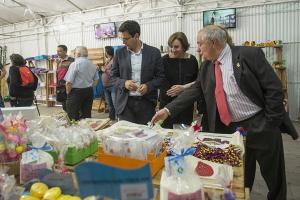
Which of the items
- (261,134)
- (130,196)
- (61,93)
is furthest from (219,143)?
(61,93)

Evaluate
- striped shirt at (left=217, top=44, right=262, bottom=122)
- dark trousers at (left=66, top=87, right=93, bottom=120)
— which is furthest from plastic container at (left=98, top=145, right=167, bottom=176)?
dark trousers at (left=66, top=87, right=93, bottom=120)

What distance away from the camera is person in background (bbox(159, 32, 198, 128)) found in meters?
2.87

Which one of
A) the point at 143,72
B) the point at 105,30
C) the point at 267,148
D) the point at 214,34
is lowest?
the point at 267,148

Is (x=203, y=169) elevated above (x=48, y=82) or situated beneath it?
situated beneath

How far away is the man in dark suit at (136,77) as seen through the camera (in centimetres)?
260

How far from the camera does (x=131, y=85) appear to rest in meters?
2.45

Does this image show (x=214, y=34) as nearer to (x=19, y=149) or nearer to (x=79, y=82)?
(x=19, y=149)

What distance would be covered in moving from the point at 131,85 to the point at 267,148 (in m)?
1.12

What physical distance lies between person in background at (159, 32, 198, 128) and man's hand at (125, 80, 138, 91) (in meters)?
0.46

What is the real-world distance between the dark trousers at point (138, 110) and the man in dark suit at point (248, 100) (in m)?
0.53

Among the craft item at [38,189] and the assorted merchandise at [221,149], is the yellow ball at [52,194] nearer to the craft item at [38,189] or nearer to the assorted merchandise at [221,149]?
the craft item at [38,189]

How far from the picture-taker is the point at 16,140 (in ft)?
4.59

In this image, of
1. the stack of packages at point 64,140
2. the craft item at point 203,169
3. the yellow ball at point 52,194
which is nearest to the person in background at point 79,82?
the stack of packages at point 64,140

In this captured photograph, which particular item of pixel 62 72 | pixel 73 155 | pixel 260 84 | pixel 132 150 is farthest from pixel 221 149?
pixel 62 72
